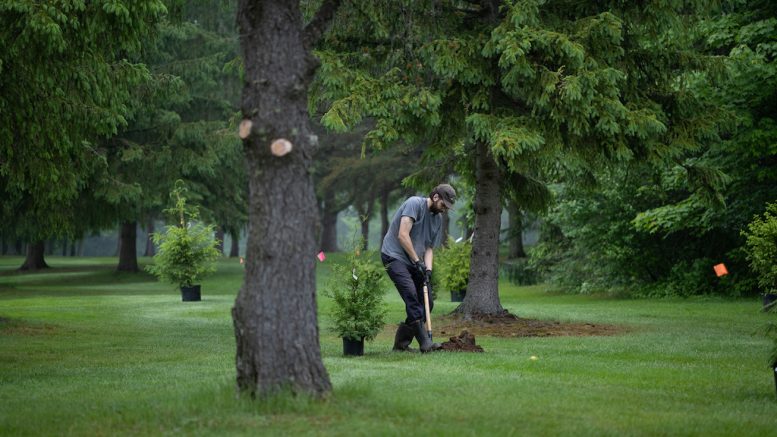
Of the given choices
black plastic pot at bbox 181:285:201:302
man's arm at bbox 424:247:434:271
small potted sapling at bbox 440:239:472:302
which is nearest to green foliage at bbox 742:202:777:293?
small potted sapling at bbox 440:239:472:302

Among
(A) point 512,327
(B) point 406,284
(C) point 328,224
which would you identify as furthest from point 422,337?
(C) point 328,224

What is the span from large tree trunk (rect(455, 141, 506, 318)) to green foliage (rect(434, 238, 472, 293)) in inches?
295

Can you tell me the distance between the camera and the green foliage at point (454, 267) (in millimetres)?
25188

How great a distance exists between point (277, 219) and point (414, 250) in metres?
4.28

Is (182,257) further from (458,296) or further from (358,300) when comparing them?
(358,300)

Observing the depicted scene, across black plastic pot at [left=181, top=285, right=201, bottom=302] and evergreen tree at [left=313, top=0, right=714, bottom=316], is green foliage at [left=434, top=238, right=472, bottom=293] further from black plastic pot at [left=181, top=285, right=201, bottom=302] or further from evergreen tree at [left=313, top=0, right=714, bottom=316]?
evergreen tree at [left=313, top=0, right=714, bottom=316]

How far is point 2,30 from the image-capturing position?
11312 millimetres

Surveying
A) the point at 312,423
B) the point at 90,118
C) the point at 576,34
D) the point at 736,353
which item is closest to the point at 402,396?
the point at 312,423

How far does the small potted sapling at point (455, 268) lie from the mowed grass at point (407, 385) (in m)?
7.88

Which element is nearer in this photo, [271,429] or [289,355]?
[271,429]

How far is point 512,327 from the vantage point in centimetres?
1650

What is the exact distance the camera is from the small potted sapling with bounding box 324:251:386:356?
11531 mm

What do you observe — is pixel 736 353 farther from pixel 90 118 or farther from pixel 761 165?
pixel 761 165

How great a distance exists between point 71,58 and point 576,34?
7.16 meters
